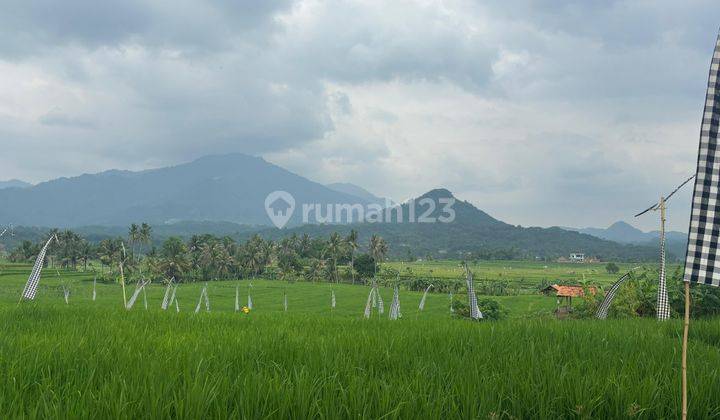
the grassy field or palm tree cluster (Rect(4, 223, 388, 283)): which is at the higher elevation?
the grassy field

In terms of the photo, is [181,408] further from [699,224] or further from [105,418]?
[699,224]

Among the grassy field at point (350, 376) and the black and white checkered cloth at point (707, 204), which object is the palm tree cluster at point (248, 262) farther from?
the black and white checkered cloth at point (707, 204)

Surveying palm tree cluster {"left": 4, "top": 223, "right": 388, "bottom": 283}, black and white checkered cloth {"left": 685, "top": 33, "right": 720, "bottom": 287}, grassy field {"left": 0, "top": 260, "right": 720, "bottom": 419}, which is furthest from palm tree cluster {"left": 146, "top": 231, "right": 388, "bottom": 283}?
black and white checkered cloth {"left": 685, "top": 33, "right": 720, "bottom": 287}

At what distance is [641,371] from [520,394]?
1517 mm

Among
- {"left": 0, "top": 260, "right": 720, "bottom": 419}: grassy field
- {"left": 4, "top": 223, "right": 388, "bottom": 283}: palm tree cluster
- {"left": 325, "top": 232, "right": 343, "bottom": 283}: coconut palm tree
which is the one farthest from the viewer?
{"left": 325, "top": 232, "right": 343, "bottom": 283}: coconut palm tree

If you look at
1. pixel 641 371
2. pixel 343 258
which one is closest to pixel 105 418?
pixel 641 371

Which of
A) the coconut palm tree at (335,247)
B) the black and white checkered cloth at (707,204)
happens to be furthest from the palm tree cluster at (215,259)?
the black and white checkered cloth at (707,204)

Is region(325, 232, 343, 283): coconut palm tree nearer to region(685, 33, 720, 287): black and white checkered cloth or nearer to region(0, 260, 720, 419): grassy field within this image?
region(0, 260, 720, 419): grassy field

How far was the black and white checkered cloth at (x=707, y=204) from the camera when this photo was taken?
228 centimetres

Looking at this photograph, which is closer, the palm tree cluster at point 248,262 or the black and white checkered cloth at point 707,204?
the black and white checkered cloth at point 707,204

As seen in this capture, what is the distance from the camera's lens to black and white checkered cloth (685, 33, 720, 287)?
2.28 meters

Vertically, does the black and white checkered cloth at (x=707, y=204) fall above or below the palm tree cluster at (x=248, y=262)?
above

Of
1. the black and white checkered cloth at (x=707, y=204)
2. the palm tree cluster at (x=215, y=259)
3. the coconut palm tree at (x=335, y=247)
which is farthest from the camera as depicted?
the coconut palm tree at (x=335, y=247)

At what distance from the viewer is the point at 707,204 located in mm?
2320
